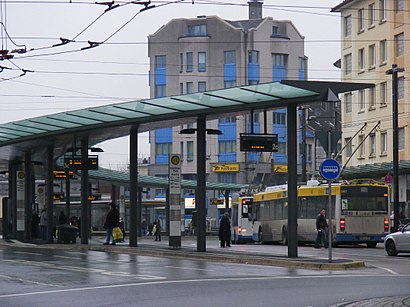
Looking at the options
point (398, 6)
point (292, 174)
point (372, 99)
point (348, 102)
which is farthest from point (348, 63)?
point (292, 174)

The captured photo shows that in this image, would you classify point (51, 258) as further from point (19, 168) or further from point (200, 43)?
point (200, 43)

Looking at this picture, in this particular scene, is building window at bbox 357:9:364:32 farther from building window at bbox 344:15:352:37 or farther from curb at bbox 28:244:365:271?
curb at bbox 28:244:365:271

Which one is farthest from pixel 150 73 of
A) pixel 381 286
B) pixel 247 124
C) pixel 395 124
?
pixel 381 286

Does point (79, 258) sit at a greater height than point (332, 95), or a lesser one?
lesser

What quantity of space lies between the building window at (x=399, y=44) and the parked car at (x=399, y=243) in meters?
30.5

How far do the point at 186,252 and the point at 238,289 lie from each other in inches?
522

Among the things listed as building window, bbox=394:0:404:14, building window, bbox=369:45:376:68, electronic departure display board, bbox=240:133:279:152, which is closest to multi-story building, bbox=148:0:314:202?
building window, bbox=369:45:376:68

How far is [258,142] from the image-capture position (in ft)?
98.2

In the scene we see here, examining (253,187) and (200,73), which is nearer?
(253,187)

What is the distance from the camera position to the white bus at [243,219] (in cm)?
5244

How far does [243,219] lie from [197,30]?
54.8 m

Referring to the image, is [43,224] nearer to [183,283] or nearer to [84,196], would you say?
[84,196]

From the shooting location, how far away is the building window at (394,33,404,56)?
62281 mm

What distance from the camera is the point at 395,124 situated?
143ft
